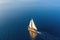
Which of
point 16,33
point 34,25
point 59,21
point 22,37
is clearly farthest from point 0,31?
point 59,21

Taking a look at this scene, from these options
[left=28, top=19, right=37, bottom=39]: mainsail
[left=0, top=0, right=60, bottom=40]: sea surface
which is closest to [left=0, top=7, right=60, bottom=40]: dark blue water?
[left=0, top=0, right=60, bottom=40]: sea surface

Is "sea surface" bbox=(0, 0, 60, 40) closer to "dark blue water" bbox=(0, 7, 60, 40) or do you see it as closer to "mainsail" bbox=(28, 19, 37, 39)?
"dark blue water" bbox=(0, 7, 60, 40)

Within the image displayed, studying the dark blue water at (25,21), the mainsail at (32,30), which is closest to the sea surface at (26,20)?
the dark blue water at (25,21)

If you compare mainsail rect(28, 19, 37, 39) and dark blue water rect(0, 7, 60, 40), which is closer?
mainsail rect(28, 19, 37, 39)

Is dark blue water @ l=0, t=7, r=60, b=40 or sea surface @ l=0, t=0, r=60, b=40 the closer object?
sea surface @ l=0, t=0, r=60, b=40

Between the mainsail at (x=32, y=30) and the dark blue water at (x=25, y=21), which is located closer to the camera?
the mainsail at (x=32, y=30)

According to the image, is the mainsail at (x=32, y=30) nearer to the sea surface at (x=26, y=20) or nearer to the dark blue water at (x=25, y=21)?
the sea surface at (x=26, y=20)

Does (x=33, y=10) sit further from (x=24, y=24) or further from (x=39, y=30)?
(x=39, y=30)

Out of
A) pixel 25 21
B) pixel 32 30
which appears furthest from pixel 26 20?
pixel 32 30

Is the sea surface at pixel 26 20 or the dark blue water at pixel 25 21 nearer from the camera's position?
the sea surface at pixel 26 20
